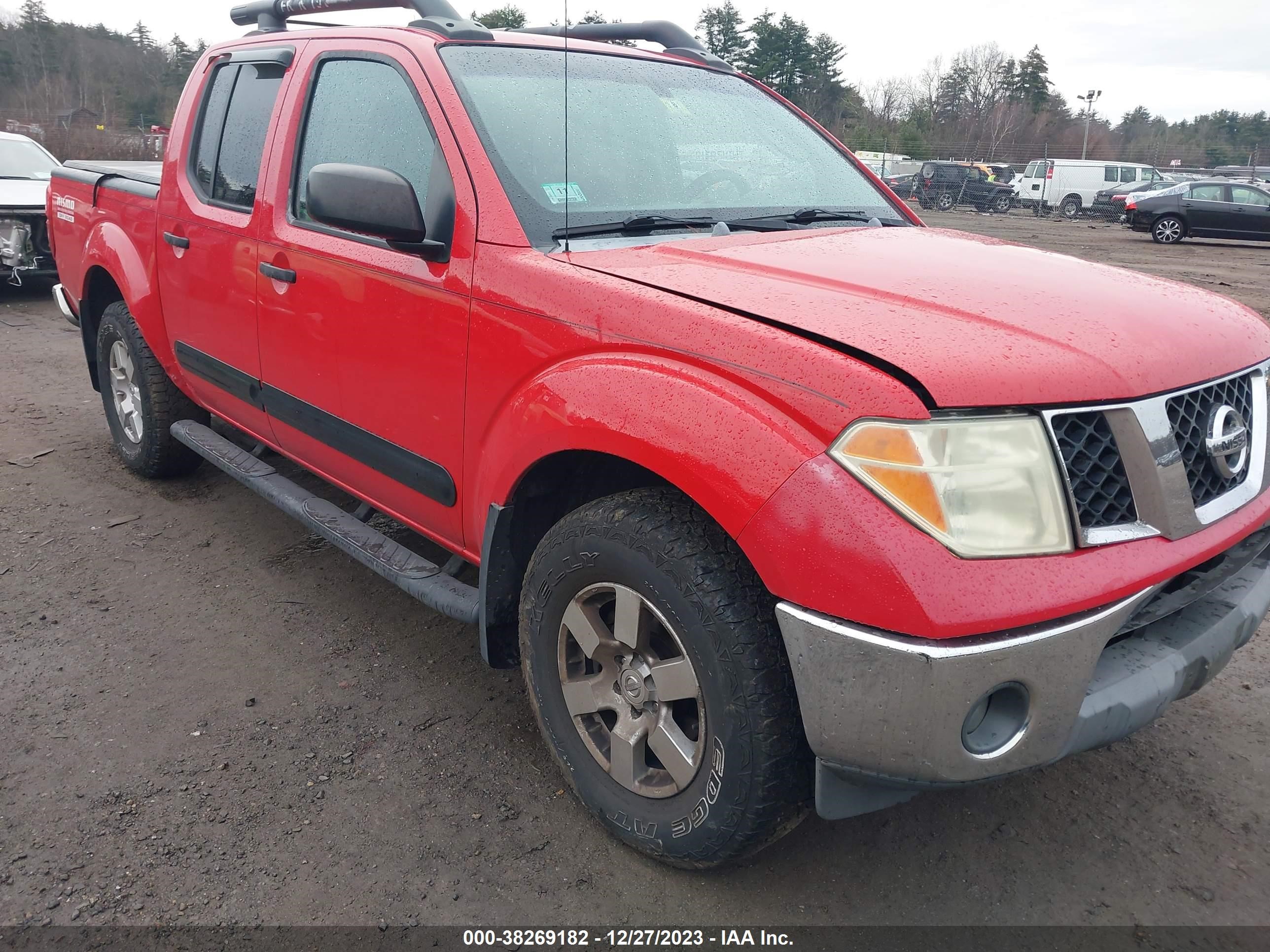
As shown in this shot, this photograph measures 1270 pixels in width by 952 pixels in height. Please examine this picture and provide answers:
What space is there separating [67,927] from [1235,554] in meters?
2.65

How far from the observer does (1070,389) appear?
66.6 inches

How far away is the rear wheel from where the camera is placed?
20.3 metres

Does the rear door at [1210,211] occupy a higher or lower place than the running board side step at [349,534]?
higher

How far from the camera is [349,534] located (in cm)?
300

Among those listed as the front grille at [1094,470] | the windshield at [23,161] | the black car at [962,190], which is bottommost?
the front grille at [1094,470]

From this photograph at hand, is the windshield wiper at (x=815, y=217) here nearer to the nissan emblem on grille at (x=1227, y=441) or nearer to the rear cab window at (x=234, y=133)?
the nissan emblem on grille at (x=1227, y=441)

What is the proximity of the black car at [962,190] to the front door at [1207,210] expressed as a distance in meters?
12.5

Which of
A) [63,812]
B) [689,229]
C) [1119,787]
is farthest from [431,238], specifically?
[1119,787]

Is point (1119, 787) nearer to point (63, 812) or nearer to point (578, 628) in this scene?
point (578, 628)

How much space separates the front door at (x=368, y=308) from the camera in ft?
8.14

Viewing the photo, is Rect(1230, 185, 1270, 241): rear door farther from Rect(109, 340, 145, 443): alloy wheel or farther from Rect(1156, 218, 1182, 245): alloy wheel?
Rect(109, 340, 145, 443): alloy wheel

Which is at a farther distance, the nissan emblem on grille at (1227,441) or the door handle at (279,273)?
the door handle at (279,273)

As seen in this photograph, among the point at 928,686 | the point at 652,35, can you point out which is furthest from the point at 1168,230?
the point at 928,686

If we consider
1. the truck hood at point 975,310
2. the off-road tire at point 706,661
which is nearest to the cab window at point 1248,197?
the truck hood at point 975,310
